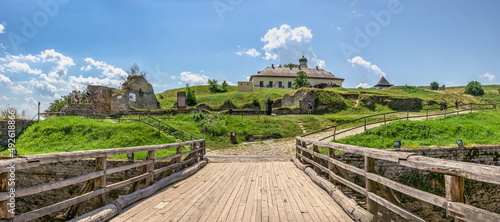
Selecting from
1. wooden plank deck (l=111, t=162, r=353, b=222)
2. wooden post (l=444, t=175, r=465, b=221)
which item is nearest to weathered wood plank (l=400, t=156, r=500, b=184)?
wooden post (l=444, t=175, r=465, b=221)

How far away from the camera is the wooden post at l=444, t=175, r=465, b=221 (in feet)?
8.02

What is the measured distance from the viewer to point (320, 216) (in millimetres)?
4242

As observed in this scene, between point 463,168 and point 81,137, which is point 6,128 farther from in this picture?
point 463,168

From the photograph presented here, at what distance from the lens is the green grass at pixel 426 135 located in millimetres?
14398

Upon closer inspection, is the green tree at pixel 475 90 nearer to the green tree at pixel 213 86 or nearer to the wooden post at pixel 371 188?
the green tree at pixel 213 86

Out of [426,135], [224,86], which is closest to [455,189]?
[426,135]

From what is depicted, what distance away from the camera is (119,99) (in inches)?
1335

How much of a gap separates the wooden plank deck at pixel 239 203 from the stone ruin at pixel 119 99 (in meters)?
25.4

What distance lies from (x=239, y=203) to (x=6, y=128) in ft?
70.0

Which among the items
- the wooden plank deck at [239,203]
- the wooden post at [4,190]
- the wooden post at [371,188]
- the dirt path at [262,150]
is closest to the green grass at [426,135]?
the dirt path at [262,150]

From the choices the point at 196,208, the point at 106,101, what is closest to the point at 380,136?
the point at 196,208

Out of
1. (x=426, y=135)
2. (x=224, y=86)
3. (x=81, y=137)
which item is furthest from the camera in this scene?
(x=224, y=86)

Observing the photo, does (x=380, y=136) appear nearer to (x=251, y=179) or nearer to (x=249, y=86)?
(x=251, y=179)

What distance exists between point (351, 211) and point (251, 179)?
3.97 m
